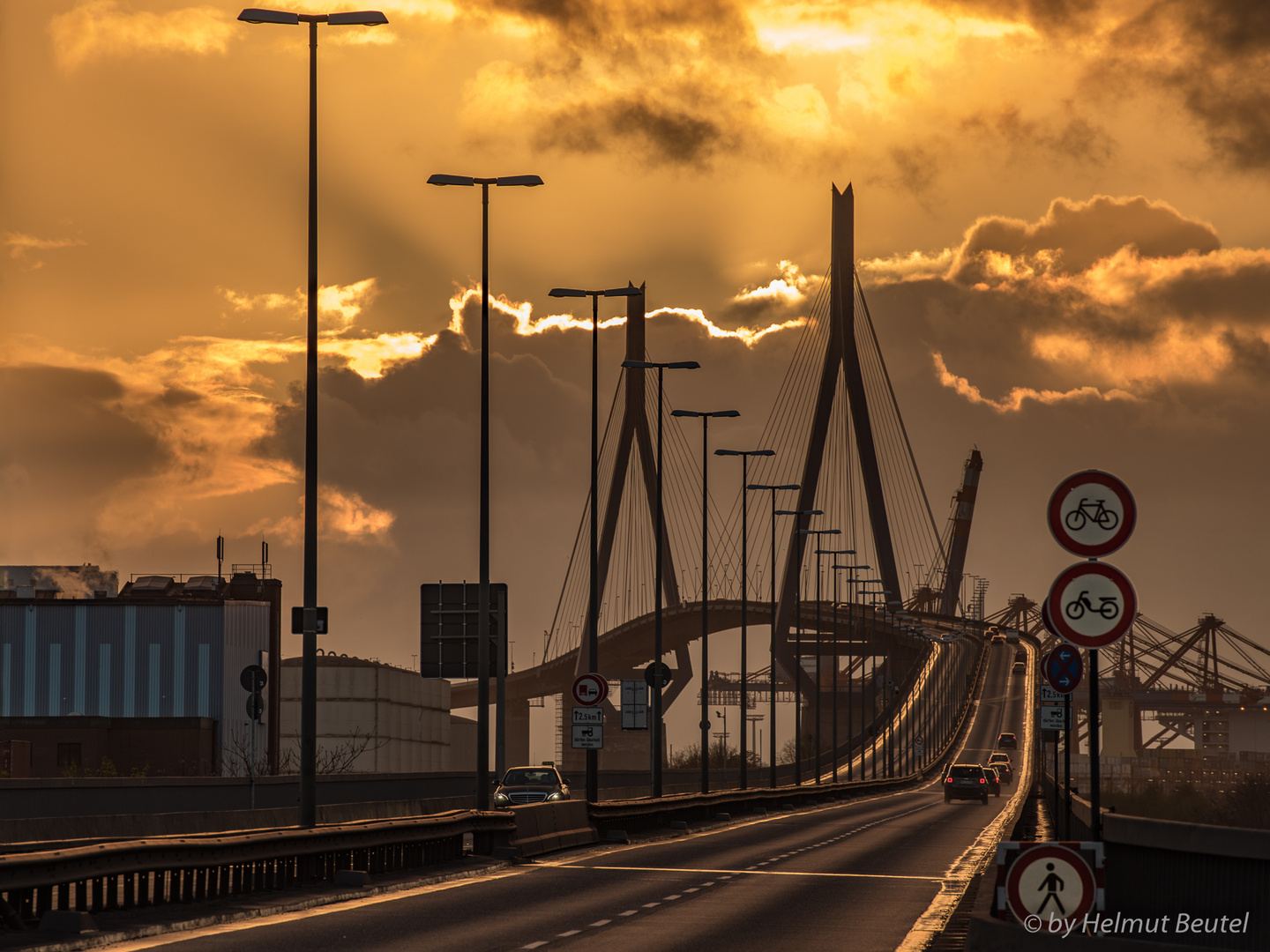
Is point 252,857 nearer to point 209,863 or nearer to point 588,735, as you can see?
point 209,863

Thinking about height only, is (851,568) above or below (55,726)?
above

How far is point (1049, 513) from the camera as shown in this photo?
1312cm

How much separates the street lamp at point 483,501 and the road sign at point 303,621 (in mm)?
5273

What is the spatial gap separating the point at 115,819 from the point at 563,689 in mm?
163461

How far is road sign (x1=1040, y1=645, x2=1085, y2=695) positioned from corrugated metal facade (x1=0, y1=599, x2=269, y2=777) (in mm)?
81299

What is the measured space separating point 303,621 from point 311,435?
8.40 feet

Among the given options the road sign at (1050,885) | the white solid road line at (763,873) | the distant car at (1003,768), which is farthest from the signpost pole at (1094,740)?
the distant car at (1003,768)

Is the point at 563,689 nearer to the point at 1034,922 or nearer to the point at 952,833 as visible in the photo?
the point at 952,833

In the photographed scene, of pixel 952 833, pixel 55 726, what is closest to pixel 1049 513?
pixel 952 833

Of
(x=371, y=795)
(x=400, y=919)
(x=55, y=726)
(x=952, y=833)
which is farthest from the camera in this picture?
(x=55, y=726)

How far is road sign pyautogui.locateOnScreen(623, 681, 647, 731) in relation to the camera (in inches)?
1770

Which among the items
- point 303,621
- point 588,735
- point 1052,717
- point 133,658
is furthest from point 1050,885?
point 133,658

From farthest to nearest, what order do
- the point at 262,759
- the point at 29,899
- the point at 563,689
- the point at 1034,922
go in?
the point at 563,689
the point at 262,759
the point at 29,899
the point at 1034,922

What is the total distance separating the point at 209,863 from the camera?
64.7 ft
